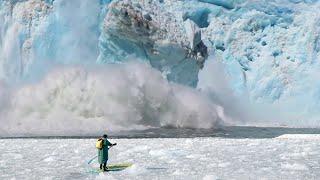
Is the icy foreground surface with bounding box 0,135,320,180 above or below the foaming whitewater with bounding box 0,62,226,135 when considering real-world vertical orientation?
below

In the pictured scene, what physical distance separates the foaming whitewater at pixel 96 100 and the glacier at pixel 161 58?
0.25 feet

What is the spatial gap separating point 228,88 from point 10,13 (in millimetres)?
17928

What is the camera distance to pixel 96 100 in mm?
36750

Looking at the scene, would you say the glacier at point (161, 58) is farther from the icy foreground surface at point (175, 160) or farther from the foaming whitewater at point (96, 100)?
the icy foreground surface at point (175, 160)

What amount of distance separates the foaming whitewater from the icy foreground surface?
15.0 meters

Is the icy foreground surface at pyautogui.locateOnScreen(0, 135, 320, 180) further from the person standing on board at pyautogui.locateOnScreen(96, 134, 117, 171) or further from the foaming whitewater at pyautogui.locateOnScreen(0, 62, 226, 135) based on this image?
the foaming whitewater at pyautogui.locateOnScreen(0, 62, 226, 135)

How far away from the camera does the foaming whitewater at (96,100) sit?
35656 mm

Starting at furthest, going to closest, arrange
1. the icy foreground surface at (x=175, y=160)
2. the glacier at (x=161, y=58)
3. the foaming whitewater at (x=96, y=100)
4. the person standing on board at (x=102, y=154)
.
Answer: the glacier at (x=161, y=58) < the foaming whitewater at (x=96, y=100) < the person standing on board at (x=102, y=154) < the icy foreground surface at (x=175, y=160)

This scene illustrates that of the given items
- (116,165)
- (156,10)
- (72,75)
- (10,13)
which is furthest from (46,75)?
(116,165)

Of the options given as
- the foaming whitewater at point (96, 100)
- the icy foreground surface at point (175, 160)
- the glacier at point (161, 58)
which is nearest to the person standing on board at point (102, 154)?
the icy foreground surface at point (175, 160)

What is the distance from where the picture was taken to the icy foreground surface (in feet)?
39.2

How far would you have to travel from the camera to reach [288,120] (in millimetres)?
43844

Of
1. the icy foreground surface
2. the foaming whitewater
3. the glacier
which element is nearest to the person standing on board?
the icy foreground surface

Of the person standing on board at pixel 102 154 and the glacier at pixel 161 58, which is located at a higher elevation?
the glacier at pixel 161 58
